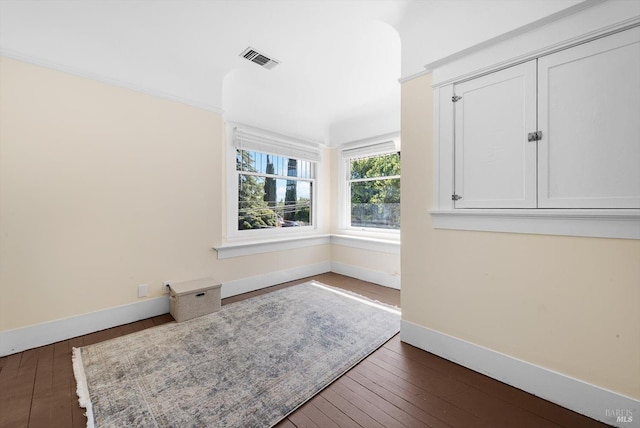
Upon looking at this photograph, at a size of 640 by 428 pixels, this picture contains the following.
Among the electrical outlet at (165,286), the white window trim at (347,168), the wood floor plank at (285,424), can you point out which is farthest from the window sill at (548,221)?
A: the electrical outlet at (165,286)

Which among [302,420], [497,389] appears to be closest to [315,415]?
[302,420]

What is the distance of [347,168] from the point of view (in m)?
4.53

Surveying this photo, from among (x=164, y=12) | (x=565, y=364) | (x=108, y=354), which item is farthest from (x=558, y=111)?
(x=108, y=354)

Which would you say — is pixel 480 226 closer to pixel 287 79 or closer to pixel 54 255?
pixel 287 79

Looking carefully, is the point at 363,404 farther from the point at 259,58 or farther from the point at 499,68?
the point at 259,58

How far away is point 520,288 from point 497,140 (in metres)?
0.97

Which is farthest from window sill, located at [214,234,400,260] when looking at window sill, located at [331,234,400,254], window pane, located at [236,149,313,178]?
window pane, located at [236,149,313,178]

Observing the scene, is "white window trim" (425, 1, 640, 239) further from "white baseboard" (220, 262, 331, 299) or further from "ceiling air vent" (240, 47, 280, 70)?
"white baseboard" (220, 262, 331, 299)

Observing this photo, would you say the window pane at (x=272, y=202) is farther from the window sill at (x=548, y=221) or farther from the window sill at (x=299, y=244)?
the window sill at (x=548, y=221)

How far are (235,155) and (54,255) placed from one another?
6.58ft

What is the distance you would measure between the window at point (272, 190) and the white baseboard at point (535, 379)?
98.5 inches

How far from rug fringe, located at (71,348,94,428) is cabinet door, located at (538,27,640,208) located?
2822 mm

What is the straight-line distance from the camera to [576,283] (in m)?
1.44

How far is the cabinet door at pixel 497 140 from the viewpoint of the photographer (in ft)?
5.22
